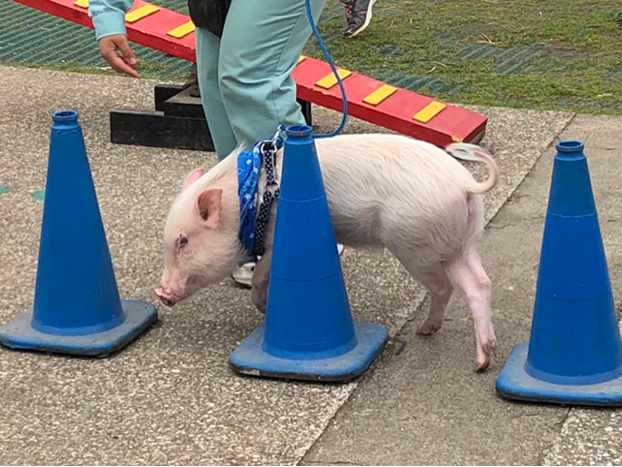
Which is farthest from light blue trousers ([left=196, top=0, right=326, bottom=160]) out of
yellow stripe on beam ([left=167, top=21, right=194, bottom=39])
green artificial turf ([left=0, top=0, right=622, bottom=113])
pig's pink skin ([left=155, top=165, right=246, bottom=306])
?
green artificial turf ([left=0, top=0, right=622, bottom=113])

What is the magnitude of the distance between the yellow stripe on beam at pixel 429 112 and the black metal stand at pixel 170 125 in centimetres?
64

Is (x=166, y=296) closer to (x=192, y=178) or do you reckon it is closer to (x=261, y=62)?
(x=192, y=178)

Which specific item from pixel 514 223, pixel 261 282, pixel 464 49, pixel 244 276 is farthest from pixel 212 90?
pixel 464 49

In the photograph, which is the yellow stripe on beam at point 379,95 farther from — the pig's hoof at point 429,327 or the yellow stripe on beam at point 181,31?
the pig's hoof at point 429,327

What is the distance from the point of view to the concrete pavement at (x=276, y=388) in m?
3.12

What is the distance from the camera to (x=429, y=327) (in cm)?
379

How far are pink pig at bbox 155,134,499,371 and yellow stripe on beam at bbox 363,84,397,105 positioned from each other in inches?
72.9

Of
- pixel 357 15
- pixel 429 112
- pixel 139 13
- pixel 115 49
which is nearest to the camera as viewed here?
pixel 115 49

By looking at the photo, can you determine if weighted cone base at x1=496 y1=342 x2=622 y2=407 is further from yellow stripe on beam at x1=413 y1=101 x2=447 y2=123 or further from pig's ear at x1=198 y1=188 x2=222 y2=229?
yellow stripe on beam at x1=413 y1=101 x2=447 y2=123

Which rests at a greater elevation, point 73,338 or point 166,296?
point 166,296

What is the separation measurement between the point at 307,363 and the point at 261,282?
43cm

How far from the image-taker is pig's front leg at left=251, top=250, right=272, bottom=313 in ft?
12.4

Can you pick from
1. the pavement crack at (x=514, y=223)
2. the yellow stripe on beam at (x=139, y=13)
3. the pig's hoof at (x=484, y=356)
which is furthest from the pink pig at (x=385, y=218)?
the yellow stripe on beam at (x=139, y=13)

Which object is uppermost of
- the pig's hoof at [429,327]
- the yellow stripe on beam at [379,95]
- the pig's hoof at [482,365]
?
the yellow stripe on beam at [379,95]
